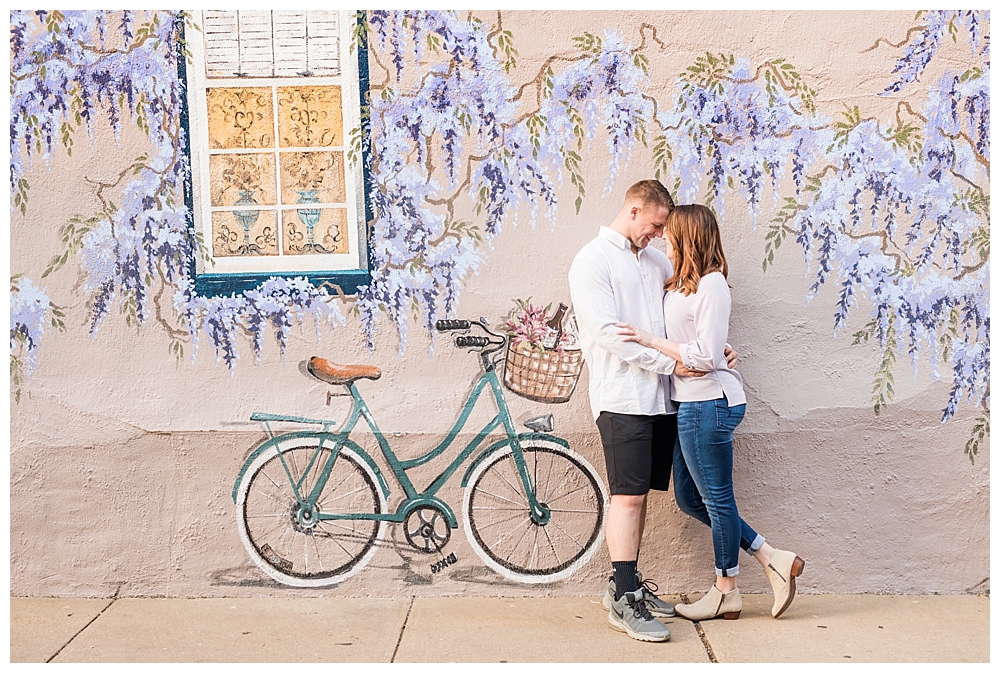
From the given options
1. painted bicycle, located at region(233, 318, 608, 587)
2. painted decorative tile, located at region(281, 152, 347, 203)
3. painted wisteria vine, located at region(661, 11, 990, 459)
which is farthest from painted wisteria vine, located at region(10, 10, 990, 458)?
Answer: painted bicycle, located at region(233, 318, 608, 587)

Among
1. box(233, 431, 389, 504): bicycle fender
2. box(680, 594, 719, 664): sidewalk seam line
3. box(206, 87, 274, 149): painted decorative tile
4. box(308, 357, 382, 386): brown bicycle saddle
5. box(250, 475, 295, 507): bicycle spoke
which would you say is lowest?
box(680, 594, 719, 664): sidewalk seam line

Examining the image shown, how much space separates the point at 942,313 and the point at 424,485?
2.66 m

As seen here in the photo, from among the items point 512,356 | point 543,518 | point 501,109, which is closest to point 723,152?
point 501,109

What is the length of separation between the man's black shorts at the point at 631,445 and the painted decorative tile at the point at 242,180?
1943 mm

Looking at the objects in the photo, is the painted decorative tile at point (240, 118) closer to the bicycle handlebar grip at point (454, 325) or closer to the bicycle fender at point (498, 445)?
the bicycle handlebar grip at point (454, 325)

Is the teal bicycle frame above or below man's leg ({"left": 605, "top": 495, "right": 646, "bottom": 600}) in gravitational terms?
above

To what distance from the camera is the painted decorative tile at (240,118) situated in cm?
438

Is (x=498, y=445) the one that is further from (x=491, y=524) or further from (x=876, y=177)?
(x=876, y=177)

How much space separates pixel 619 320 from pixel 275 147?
1.86 meters

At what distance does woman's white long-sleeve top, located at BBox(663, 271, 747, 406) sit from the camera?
152 inches

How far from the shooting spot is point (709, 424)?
3924 millimetres

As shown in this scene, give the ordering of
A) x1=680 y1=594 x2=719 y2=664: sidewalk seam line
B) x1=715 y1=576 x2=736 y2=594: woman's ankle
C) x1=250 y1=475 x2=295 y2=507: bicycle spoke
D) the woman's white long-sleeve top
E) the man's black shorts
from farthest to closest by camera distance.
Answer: x1=250 y1=475 x2=295 y2=507: bicycle spoke < x1=715 y1=576 x2=736 y2=594: woman's ankle < the man's black shorts < the woman's white long-sleeve top < x1=680 y1=594 x2=719 y2=664: sidewalk seam line

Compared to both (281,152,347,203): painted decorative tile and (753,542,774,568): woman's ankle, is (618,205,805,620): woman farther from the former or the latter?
(281,152,347,203): painted decorative tile

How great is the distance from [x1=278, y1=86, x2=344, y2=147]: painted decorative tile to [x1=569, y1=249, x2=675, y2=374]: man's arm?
53.7 inches
